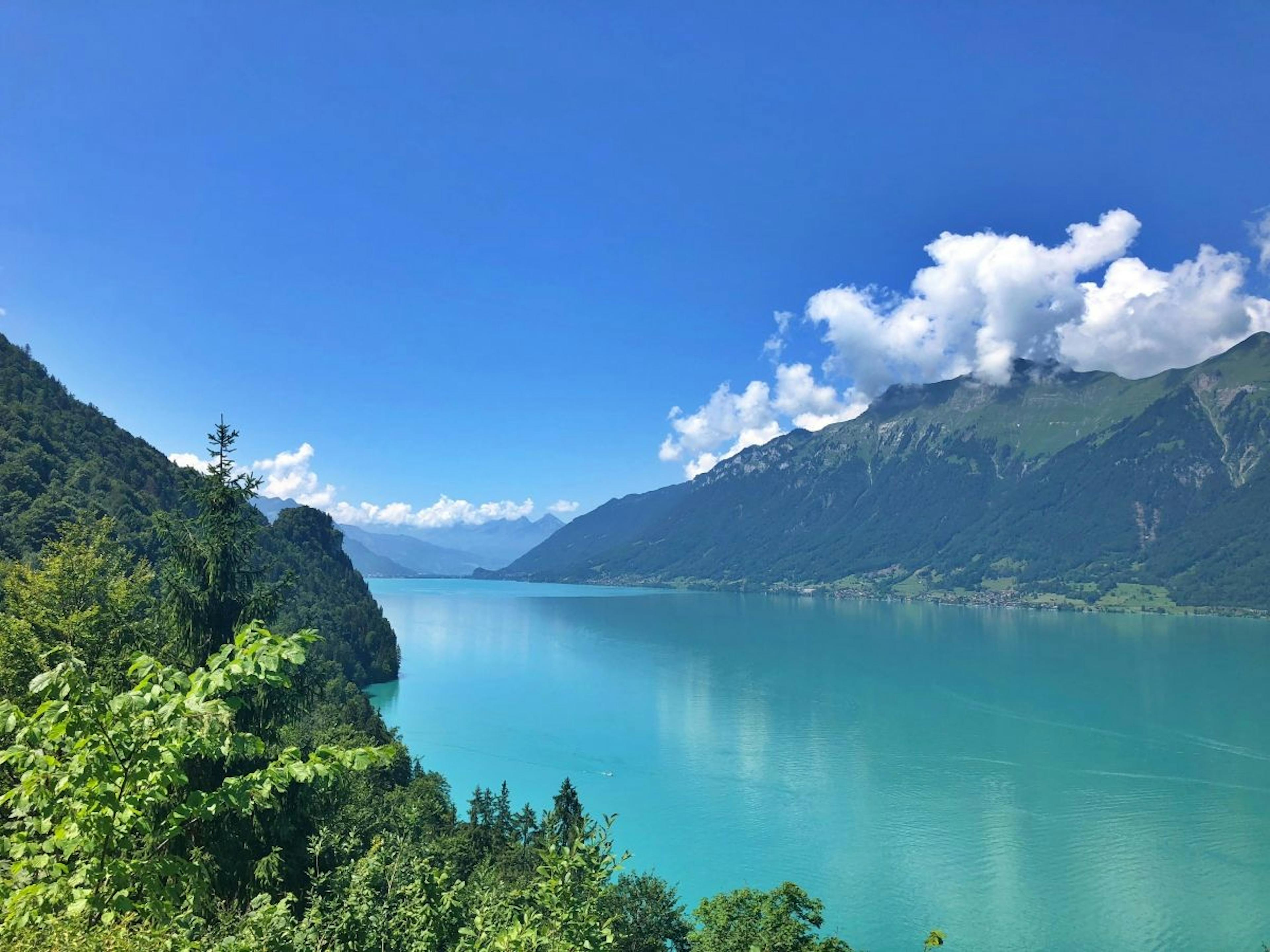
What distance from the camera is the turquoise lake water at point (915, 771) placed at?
36.8m

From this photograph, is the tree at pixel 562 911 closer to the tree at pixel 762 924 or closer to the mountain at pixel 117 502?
the tree at pixel 762 924

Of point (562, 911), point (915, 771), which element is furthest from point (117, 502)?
point (562, 911)

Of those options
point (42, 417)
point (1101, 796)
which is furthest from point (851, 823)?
point (42, 417)

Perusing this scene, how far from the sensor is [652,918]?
29.1 meters

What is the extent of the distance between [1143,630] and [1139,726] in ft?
328

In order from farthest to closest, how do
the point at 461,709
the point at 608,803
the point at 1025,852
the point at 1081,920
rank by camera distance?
the point at 461,709, the point at 608,803, the point at 1025,852, the point at 1081,920

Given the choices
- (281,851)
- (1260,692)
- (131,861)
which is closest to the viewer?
(131,861)

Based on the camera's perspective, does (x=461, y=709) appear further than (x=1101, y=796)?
Yes

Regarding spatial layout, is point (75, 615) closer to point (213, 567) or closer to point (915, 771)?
point (213, 567)

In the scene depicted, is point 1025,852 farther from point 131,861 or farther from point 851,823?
point 131,861

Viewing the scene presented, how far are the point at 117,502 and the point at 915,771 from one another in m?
77.7

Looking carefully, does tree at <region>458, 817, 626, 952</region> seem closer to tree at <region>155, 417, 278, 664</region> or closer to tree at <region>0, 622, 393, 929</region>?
tree at <region>0, 622, 393, 929</region>

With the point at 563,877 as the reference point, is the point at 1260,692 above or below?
below

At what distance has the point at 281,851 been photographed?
1142 centimetres
